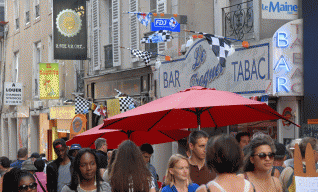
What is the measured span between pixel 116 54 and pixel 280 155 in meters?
13.2

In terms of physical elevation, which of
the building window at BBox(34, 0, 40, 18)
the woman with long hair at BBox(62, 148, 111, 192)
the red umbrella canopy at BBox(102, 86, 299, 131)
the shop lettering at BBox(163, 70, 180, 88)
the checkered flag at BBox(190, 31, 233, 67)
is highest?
the building window at BBox(34, 0, 40, 18)

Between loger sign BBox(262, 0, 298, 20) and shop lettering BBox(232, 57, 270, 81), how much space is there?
3.71 ft

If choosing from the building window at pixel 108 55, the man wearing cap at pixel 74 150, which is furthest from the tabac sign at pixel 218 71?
the man wearing cap at pixel 74 150

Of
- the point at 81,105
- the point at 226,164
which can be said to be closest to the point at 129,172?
the point at 226,164

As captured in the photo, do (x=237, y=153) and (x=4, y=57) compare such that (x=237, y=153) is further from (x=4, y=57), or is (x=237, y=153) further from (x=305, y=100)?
(x=4, y=57)

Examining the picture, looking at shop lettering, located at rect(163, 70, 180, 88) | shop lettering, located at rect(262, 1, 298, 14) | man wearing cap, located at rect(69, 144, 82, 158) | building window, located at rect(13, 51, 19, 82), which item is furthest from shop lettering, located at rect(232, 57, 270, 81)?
building window, located at rect(13, 51, 19, 82)

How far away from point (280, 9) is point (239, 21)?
1193 mm

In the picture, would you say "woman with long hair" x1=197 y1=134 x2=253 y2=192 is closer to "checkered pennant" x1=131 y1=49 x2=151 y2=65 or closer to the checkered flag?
the checkered flag

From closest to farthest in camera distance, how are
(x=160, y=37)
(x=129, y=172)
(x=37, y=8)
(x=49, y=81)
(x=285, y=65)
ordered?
1. (x=129, y=172)
2. (x=285, y=65)
3. (x=160, y=37)
4. (x=49, y=81)
5. (x=37, y=8)

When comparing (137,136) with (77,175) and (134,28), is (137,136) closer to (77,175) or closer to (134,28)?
(77,175)

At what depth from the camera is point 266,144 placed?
487 centimetres

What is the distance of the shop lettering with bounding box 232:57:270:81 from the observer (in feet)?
39.2

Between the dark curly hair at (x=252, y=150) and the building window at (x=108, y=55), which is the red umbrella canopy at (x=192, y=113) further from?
the building window at (x=108, y=55)

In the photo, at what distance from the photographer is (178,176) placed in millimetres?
5691
